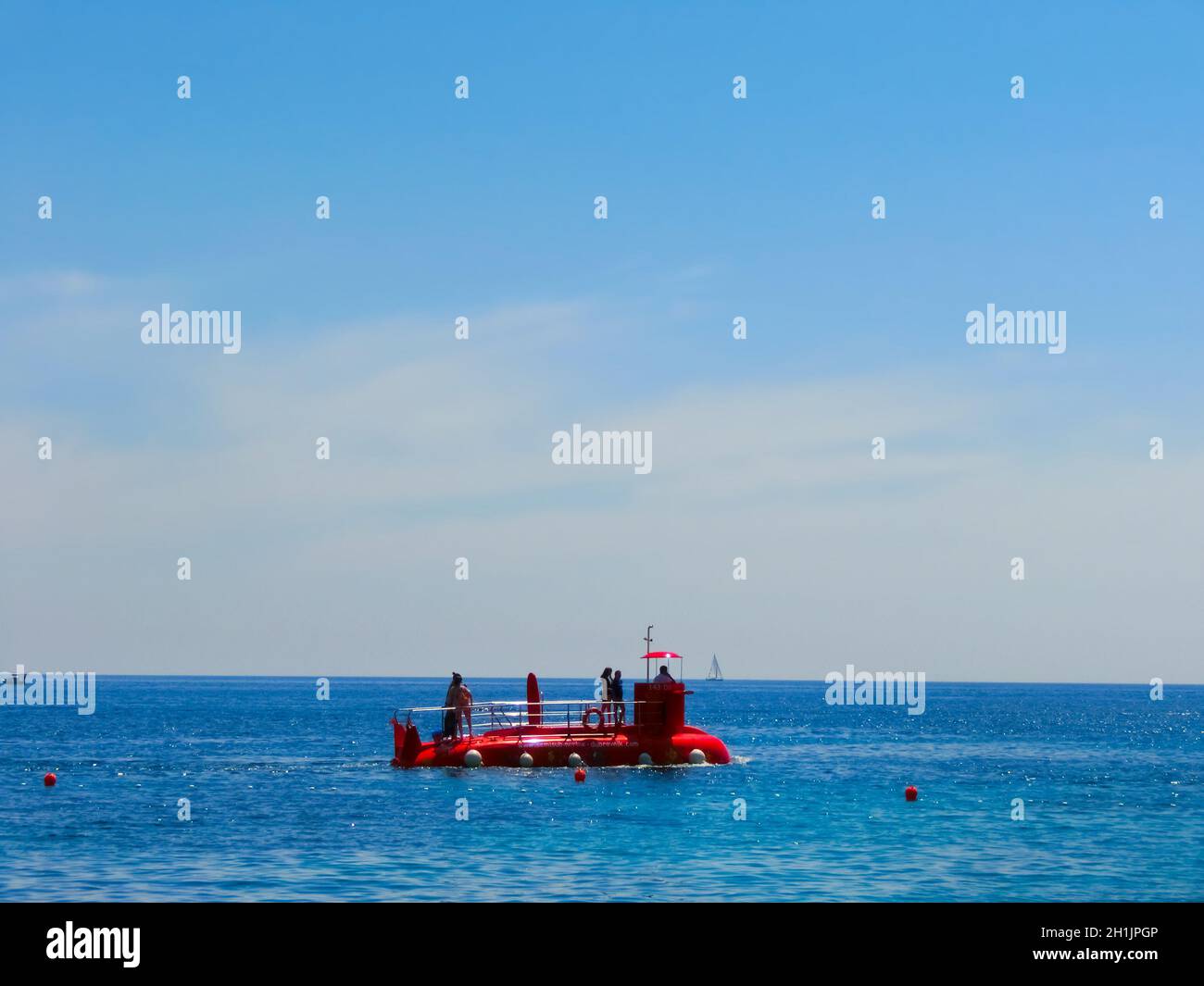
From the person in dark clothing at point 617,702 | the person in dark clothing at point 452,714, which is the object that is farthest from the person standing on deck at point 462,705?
the person in dark clothing at point 617,702

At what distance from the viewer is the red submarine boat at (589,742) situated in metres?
50.2

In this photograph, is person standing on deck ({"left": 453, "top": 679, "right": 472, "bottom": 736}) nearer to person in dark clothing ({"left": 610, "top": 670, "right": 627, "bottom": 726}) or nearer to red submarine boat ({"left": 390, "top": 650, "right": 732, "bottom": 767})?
red submarine boat ({"left": 390, "top": 650, "right": 732, "bottom": 767})

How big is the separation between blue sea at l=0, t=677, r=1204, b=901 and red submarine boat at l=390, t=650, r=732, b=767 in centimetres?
73

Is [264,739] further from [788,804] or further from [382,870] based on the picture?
[382,870]

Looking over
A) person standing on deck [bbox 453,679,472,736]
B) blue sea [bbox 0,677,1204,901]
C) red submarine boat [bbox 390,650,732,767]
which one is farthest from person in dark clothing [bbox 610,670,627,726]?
person standing on deck [bbox 453,679,472,736]

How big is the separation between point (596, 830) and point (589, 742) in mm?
14601

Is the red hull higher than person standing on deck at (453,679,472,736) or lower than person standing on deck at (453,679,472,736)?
lower

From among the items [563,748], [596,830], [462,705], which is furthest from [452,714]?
[596,830]

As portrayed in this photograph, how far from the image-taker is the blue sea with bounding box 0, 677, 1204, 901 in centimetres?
2844

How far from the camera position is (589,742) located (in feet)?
167

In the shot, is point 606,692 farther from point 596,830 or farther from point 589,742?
point 596,830

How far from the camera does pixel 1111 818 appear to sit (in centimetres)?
4312

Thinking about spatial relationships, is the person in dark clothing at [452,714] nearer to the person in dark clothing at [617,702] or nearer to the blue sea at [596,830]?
the blue sea at [596,830]

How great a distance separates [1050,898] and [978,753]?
54.8 m
